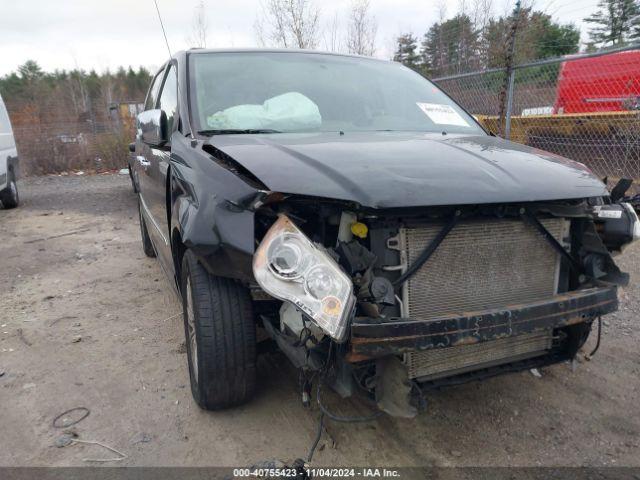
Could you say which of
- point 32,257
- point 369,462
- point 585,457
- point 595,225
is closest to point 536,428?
point 585,457

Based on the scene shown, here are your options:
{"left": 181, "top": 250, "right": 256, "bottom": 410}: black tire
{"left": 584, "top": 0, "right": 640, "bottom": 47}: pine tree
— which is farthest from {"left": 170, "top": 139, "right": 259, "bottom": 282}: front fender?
{"left": 584, "top": 0, "right": 640, "bottom": 47}: pine tree

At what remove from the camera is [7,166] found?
8883mm

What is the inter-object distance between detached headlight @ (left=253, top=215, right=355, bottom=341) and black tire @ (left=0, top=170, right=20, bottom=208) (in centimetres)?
883

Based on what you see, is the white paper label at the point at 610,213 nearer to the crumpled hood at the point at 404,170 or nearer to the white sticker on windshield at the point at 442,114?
the crumpled hood at the point at 404,170

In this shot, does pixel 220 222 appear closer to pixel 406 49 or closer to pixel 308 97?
pixel 308 97

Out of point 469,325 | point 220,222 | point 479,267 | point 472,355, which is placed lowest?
point 472,355

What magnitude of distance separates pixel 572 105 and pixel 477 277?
7.21m

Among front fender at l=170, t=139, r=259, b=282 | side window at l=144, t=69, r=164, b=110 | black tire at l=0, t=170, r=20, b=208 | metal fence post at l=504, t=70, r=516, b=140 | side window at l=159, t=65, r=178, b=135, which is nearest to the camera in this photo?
front fender at l=170, t=139, r=259, b=282

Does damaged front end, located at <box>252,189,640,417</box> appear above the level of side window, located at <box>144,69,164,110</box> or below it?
below

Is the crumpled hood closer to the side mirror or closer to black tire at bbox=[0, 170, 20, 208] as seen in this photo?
the side mirror

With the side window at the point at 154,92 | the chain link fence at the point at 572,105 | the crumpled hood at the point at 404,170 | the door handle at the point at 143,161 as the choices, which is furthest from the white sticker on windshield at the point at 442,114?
the chain link fence at the point at 572,105

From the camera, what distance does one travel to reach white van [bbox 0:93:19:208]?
8.59 m

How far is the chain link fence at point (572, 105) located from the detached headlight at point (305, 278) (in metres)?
5.46

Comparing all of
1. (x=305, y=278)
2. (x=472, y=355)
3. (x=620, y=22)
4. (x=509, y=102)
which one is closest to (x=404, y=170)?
(x=305, y=278)
